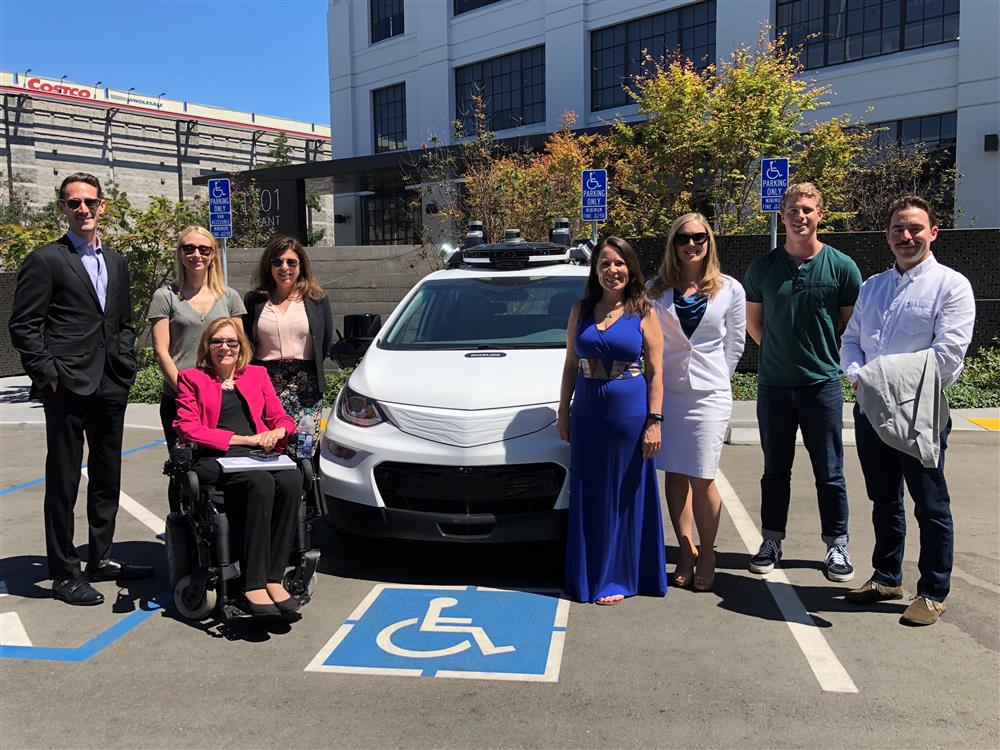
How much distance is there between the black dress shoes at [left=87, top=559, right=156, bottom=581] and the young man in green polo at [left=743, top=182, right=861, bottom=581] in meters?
3.58

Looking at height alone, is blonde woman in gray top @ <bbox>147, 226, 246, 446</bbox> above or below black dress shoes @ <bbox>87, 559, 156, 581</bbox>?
above

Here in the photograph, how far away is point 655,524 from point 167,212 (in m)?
10.6

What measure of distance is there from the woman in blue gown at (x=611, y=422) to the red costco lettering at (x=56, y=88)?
88186mm

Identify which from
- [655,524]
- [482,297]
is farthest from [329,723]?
[482,297]

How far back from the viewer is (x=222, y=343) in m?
4.36

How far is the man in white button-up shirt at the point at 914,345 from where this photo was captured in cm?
394

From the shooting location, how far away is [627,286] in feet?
14.3

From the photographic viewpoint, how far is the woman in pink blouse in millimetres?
4992

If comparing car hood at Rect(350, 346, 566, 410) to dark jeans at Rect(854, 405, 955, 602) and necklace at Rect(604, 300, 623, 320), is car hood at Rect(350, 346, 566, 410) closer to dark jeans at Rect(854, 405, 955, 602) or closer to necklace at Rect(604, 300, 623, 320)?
necklace at Rect(604, 300, 623, 320)

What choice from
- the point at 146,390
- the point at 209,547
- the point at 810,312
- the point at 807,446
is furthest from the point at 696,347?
the point at 146,390

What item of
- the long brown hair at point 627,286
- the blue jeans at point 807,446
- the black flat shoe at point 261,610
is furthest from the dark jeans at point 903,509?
the black flat shoe at point 261,610

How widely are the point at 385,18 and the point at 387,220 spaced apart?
7722 mm

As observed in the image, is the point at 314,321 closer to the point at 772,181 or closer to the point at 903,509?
the point at 903,509

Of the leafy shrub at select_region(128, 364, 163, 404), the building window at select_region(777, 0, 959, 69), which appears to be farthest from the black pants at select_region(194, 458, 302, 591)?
the building window at select_region(777, 0, 959, 69)
